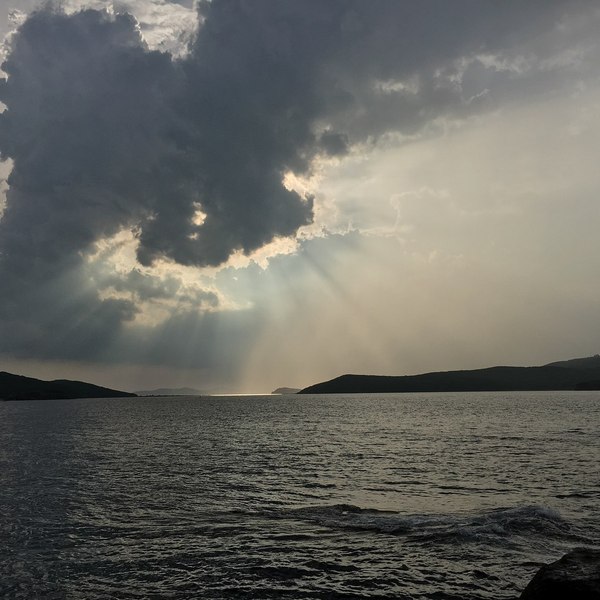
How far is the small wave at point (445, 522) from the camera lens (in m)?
28.2

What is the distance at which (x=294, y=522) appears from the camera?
31562mm

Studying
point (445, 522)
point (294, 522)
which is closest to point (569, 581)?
point (445, 522)

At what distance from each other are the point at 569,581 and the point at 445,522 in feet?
51.2

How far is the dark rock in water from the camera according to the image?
1527 centimetres

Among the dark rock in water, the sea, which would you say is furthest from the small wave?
the dark rock in water

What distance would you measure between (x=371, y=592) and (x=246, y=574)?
6.02 metres

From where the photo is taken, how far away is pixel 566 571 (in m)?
16.4

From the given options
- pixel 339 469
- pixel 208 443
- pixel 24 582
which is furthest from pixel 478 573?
pixel 208 443

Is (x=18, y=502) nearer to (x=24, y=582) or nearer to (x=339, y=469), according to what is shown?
(x=24, y=582)

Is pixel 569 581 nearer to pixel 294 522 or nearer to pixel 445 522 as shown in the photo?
pixel 445 522

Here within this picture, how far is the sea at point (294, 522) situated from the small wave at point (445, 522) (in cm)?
13

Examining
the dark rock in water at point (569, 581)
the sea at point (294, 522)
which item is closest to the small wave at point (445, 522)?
the sea at point (294, 522)

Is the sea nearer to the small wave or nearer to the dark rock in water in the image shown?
the small wave

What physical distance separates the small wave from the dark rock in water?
428 inches
